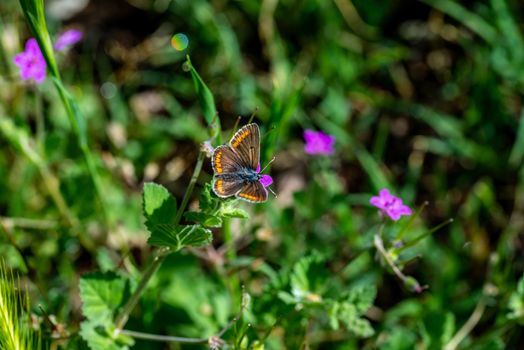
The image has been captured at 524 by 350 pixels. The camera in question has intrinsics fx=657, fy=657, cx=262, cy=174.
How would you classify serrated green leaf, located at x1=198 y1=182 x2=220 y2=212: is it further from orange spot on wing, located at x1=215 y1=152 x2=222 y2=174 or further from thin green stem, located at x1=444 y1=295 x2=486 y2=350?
thin green stem, located at x1=444 y1=295 x2=486 y2=350

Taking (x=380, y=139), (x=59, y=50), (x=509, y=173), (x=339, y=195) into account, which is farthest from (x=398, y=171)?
(x=59, y=50)

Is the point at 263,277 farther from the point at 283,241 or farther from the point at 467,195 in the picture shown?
the point at 467,195

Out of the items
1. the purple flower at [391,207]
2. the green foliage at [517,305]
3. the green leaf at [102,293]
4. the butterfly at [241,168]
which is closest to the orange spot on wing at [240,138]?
the butterfly at [241,168]

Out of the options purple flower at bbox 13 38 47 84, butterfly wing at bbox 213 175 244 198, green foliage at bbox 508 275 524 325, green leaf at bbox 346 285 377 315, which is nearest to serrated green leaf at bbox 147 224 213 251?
butterfly wing at bbox 213 175 244 198

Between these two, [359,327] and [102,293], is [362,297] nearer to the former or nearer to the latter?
[359,327]

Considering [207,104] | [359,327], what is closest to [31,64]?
[207,104]

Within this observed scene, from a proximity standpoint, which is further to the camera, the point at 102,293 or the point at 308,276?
the point at 308,276

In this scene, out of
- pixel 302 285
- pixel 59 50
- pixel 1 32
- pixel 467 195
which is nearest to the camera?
pixel 302 285
